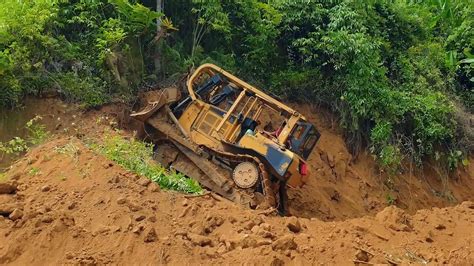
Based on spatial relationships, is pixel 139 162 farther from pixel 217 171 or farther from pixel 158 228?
pixel 158 228

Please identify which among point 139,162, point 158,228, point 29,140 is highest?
point 158,228

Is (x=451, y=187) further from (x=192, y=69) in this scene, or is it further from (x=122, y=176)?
(x=122, y=176)

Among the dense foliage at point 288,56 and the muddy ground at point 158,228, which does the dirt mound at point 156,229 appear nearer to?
the muddy ground at point 158,228

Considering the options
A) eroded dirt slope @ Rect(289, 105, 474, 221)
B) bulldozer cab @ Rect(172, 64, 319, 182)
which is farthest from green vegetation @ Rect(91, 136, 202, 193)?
eroded dirt slope @ Rect(289, 105, 474, 221)

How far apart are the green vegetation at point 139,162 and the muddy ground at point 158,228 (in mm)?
508

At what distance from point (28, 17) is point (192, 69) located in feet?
12.5

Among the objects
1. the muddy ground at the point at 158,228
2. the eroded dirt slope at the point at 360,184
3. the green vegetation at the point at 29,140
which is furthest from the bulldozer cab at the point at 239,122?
the green vegetation at the point at 29,140

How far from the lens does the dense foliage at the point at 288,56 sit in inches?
559

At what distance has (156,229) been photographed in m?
7.70

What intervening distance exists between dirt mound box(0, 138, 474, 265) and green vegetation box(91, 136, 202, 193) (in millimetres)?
530

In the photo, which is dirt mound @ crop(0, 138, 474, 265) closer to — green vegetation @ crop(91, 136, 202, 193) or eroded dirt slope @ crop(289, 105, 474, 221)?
green vegetation @ crop(91, 136, 202, 193)

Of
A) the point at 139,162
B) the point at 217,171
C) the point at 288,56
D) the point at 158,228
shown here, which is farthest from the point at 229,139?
the point at 158,228

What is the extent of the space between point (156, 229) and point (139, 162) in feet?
10.2

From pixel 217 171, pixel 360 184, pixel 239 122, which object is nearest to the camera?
pixel 217 171
